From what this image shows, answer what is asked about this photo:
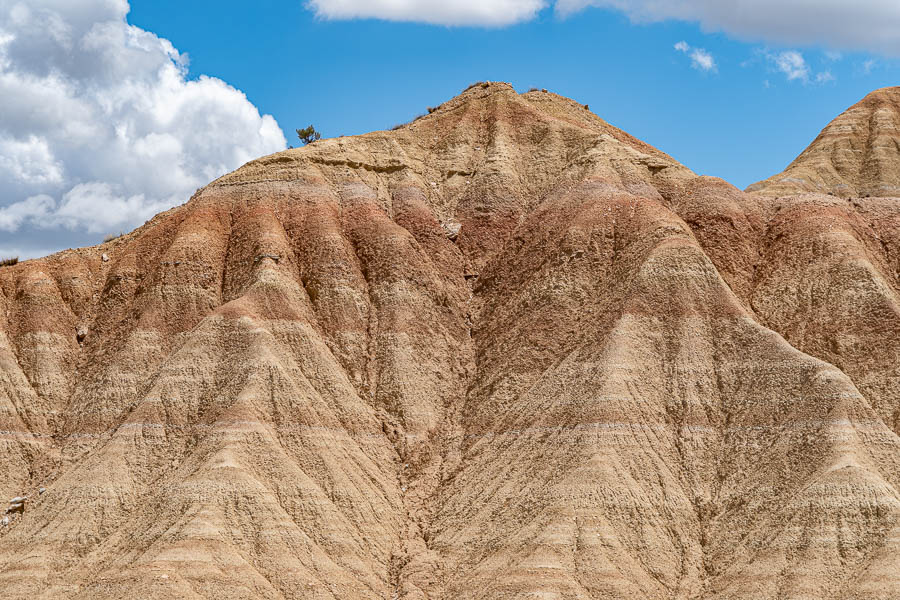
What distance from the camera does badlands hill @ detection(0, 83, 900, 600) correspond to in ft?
152

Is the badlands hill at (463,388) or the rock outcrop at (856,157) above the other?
the rock outcrop at (856,157)

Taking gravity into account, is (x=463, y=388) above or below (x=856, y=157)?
below

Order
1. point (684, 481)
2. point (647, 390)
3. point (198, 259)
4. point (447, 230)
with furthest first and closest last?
point (447, 230)
point (198, 259)
point (647, 390)
point (684, 481)

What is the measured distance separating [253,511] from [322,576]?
431 centimetres

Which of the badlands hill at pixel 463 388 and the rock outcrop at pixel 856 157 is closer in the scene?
the badlands hill at pixel 463 388

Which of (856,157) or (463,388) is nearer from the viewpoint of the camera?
(463,388)

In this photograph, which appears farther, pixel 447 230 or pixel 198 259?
pixel 447 230

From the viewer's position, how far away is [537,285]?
61.2 m

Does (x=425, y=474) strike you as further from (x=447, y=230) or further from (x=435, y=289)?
(x=447, y=230)

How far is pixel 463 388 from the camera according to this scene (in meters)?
58.7

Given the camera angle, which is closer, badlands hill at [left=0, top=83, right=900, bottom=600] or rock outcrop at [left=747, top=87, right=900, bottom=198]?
badlands hill at [left=0, top=83, right=900, bottom=600]

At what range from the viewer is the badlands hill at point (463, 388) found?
152 feet

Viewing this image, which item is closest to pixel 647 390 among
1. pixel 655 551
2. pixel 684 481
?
pixel 684 481

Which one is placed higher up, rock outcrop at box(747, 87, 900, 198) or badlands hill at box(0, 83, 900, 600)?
rock outcrop at box(747, 87, 900, 198)
